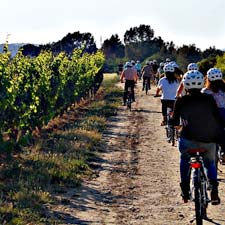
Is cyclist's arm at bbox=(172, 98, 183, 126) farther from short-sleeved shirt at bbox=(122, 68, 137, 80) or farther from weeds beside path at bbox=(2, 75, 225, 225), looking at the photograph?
short-sleeved shirt at bbox=(122, 68, 137, 80)

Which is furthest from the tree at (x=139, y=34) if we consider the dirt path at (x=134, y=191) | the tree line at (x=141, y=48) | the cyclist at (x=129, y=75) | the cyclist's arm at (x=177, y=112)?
the cyclist's arm at (x=177, y=112)

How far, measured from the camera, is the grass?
907 cm

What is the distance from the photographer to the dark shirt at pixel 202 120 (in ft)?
26.7

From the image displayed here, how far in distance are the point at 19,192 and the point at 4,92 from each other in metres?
4.05

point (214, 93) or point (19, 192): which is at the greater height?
point (214, 93)

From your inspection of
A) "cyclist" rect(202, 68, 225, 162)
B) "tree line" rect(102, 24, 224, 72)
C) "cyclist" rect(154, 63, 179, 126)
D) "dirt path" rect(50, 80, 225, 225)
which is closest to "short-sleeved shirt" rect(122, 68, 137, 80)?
"dirt path" rect(50, 80, 225, 225)

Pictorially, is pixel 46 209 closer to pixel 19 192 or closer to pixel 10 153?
pixel 19 192

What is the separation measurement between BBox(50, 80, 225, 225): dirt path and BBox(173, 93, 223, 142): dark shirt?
1.17 metres

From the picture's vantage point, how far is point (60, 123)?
21.7 meters

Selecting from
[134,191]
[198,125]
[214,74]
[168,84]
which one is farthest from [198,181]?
[168,84]

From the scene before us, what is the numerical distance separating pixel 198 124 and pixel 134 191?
115 inches

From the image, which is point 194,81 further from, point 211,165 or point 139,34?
point 139,34

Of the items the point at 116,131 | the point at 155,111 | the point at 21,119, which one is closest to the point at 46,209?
the point at 21,119

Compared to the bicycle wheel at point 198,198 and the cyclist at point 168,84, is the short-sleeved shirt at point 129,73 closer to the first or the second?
the cyclist at point 168,84
